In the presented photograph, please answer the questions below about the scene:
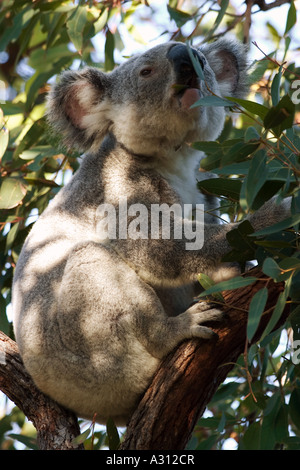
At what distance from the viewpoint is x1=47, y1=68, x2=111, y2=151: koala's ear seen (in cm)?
374

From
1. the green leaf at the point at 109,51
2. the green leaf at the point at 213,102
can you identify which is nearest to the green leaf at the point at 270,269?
the green leaf at the point at 213,102

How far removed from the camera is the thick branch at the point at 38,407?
304 cm

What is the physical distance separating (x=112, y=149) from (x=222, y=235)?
1.00 m

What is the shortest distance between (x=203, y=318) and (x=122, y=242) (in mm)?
676

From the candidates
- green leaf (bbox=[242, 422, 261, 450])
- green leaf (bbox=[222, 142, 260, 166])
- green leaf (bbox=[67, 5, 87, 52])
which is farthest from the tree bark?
green leaf (bbox=[67, 5, 87, 52])

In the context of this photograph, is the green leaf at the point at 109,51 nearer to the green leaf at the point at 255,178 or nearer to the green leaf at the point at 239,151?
the green leaf at the point at 239,151

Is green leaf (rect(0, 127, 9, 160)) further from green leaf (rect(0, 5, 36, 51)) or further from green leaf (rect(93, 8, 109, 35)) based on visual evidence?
green leaf (rect(93, 8, 109, 35))

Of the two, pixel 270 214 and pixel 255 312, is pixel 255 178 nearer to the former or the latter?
pixel 255 312

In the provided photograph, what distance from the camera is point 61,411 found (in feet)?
10.3

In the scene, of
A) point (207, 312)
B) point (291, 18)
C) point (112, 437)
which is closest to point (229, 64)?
point (291, 18)

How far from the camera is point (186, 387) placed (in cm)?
267

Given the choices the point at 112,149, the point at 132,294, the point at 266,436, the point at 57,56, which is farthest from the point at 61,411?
the point at 57,56
